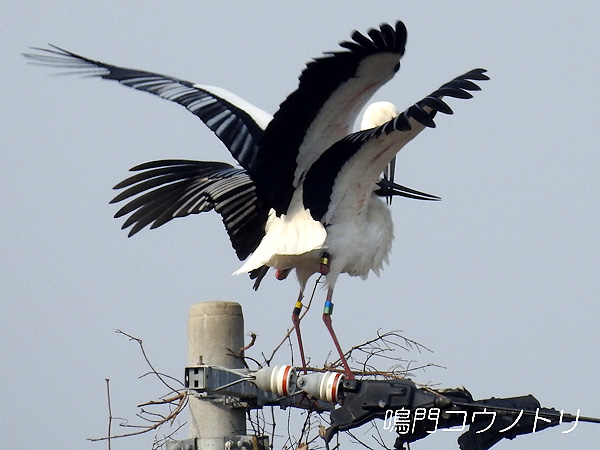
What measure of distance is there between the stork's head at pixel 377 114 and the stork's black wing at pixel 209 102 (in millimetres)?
734

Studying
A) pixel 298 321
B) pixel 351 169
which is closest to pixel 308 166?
pixel 351 169

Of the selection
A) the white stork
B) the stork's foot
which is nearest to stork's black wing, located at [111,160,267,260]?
the white stork

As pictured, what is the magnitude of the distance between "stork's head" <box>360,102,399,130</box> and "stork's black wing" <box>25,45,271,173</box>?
2.41 ft

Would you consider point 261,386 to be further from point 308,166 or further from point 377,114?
point 377,114

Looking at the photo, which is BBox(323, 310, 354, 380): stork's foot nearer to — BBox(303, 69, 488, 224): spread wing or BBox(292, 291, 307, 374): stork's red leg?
BBox(292, 291, 307, 374): stork's red leg

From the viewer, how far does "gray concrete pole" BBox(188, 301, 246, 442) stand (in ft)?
17.6

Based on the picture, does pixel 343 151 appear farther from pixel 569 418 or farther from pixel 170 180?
pixel 569 418

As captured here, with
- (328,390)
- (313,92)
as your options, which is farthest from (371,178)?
(328,390)

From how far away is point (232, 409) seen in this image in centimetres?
538

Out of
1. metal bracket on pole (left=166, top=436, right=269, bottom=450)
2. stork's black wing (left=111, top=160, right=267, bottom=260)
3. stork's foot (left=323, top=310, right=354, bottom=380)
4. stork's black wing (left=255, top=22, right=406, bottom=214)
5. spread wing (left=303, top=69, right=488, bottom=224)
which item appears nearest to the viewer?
metal bracket on pole (left=166, top=436, right=269, bottom=450)

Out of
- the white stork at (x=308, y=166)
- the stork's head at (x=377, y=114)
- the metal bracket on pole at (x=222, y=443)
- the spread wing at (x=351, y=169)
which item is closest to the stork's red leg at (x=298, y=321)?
the white stork at (x=308, y=166)

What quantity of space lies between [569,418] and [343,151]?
87.0 inches

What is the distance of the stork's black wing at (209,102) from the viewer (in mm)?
6367

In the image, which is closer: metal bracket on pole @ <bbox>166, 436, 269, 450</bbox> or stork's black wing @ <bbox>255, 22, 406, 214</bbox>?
metal bracket on pole @ <bbox>166, 436, 269, 450</bbox>
